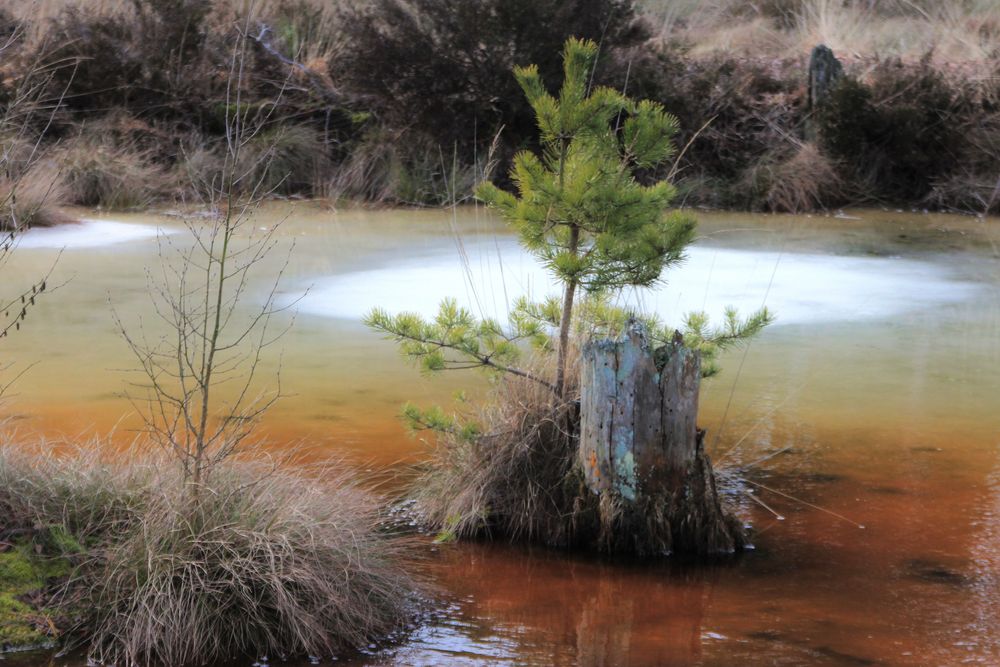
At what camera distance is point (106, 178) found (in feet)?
44.9

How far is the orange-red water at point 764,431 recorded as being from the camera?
3939 mm

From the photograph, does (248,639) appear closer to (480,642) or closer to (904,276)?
(480,642)

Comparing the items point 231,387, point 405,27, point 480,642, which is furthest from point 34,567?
point 405,27

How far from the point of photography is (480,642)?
3840mm

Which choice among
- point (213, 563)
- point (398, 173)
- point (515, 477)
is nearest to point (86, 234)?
point (398, 173)

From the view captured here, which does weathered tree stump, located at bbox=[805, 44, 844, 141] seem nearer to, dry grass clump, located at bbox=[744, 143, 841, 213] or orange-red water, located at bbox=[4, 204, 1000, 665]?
dry grass clump, located at bbox=[744, 143, 841, 213]

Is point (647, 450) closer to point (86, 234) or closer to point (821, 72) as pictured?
point (86, 234)

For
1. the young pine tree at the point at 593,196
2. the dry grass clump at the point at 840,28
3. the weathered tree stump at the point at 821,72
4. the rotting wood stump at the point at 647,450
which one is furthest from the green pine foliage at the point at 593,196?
the dry grass clump at the point at 840,28

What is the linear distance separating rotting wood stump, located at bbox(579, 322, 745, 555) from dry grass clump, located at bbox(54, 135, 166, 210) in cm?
1000

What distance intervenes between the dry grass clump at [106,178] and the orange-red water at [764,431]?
2456mm

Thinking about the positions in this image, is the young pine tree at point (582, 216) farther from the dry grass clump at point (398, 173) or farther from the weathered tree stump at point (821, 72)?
the weathered tree stump at point (821, 72)

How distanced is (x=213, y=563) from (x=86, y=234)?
28.0 ft

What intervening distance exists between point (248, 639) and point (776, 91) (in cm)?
1371

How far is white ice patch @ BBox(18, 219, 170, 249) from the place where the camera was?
1105 centimetres
